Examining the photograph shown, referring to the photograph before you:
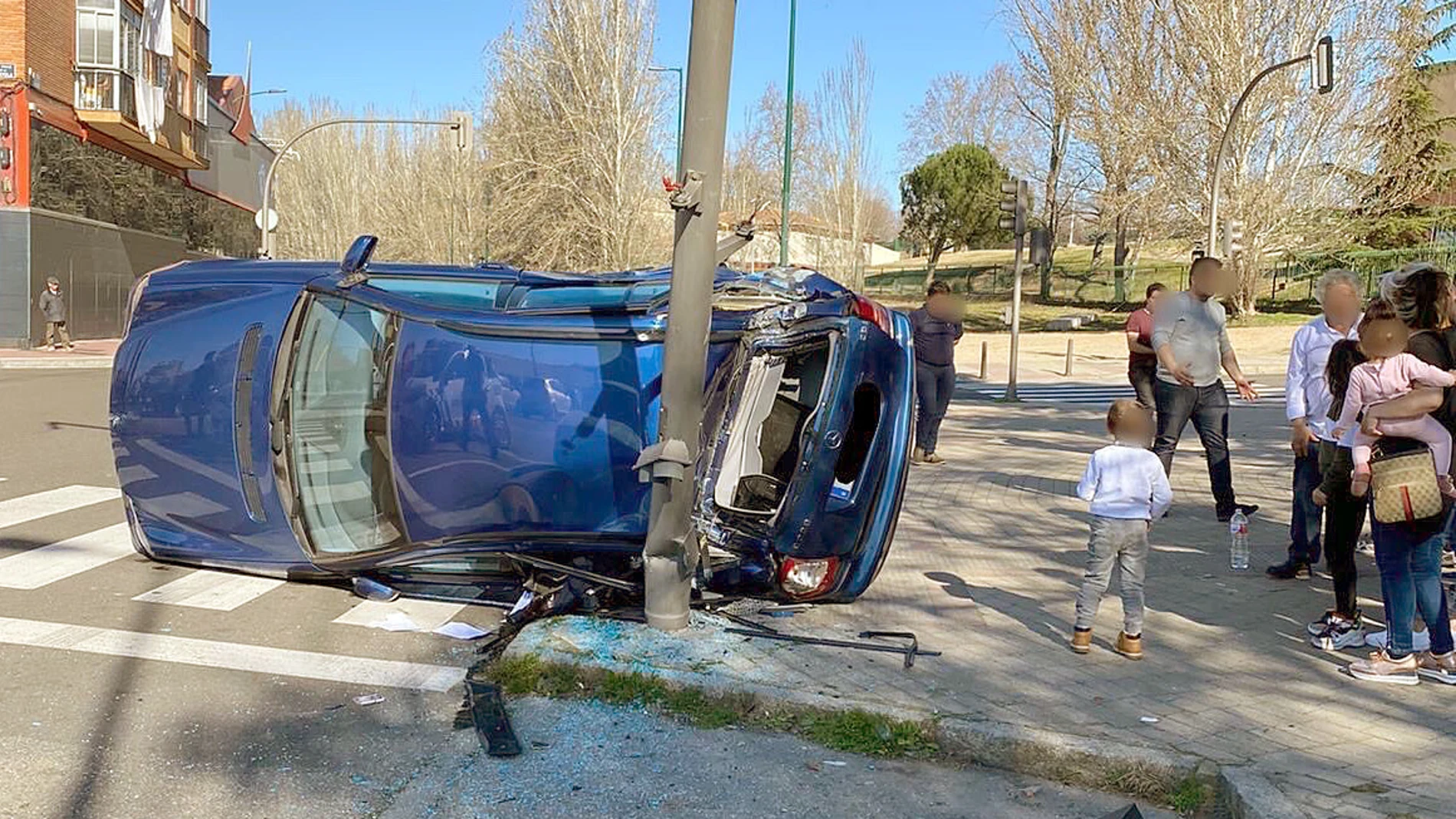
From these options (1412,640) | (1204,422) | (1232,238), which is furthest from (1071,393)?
(1412,640)

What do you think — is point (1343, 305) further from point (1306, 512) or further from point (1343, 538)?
point (1343, 538)

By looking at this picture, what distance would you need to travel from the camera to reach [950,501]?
8.96m

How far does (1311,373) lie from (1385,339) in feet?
5.11

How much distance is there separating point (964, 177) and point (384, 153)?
114 feet

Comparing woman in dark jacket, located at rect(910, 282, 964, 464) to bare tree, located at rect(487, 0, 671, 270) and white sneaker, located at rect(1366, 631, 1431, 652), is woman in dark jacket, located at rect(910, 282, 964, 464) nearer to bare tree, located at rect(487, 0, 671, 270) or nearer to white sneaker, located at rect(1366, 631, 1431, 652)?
white sneaker, located at rect(1366, 631, 1431, 652)

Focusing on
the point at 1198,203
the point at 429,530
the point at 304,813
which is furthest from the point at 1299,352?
the point at 1198,203

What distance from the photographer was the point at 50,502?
27.1 feet

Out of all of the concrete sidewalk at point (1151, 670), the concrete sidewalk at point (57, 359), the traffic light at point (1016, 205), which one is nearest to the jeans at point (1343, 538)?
the concrete sidewalk at point (1151, 670)

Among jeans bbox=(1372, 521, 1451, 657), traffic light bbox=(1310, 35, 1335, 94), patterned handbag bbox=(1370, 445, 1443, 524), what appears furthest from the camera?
traffic light bbox=(1310, 35, 1335, 94)

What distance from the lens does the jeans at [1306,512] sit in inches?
249

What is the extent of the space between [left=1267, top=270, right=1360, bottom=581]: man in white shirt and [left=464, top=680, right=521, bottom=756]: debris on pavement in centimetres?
434

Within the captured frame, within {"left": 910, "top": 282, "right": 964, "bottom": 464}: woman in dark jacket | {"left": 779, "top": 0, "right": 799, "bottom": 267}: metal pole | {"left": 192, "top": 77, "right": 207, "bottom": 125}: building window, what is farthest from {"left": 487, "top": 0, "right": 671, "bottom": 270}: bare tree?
{"left": 910, "top": 282, "right": 964, "bottom": 464}: woman in dark jacket

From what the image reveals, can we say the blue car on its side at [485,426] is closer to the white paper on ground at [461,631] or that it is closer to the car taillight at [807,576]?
the car taillight at [807,576]

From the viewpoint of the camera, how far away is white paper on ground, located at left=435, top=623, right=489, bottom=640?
5.40 meters
